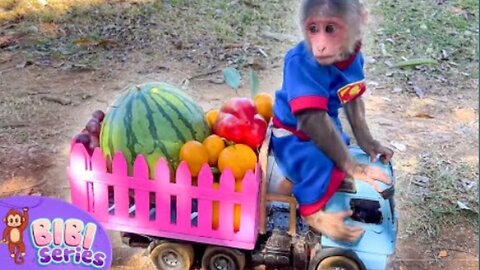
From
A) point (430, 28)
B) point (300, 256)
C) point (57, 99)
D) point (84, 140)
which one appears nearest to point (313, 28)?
point (300, 256)

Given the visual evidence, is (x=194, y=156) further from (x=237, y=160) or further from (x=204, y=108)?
(x=204, y=108)

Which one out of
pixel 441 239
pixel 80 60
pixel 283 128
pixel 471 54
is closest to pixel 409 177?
pixel 441 239

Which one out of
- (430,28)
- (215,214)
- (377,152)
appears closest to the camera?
(215,214)

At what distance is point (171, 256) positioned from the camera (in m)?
2.37

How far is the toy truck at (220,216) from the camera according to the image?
2168 mm

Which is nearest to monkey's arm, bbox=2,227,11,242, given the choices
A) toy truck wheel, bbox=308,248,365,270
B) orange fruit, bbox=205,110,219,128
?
orange fruit, bbox=205,110,219,128

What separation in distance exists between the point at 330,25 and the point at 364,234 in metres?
0.63

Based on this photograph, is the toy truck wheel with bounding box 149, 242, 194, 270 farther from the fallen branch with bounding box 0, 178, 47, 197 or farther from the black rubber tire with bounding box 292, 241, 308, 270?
the fallen branch with bounding box 0, 178, 47, 197

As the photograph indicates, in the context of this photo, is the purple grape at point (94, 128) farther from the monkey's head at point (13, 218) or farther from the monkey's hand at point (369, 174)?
the monkey's hand at point (369, 174)

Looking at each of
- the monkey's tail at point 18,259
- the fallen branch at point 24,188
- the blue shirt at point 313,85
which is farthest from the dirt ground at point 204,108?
the blue shirt at point 313,85

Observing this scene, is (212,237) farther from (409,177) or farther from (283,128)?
(409,177)

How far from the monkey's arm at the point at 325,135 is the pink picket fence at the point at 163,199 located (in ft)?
0.67

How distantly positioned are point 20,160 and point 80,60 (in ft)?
4.10

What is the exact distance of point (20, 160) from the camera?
313cm
